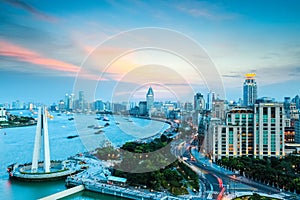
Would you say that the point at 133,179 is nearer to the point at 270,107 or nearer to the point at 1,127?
the point at 270,107

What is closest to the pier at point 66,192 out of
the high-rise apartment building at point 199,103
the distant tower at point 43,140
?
the distant tower at point 43,140

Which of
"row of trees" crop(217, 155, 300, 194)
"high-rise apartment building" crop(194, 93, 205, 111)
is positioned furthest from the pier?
"high-rise apartment building" crop(194, 93, 205, 111)

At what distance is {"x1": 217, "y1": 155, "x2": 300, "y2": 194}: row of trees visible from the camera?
4.47 metres

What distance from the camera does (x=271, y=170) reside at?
16.4ft

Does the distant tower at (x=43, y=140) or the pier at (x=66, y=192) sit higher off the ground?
the distant tower at (x=43, y=140)

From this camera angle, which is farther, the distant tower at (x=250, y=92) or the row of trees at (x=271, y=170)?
the distant tower at (x=250, y=92)

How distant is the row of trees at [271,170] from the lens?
447 cm

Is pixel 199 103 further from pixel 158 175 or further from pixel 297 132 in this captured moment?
pixel 158 175

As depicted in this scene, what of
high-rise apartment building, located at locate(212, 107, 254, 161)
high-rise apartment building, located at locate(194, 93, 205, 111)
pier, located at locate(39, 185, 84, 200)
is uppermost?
high-rise apartment building, located at locate(194, 93, 205, 111)

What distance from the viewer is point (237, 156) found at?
6.61m

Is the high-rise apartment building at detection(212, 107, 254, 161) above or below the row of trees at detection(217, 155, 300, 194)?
above

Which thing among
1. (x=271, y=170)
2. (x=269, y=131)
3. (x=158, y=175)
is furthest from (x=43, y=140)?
(x=269, y=131)

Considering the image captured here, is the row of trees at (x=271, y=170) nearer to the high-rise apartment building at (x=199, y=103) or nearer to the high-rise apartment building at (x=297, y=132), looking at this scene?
the high-rise apartment building at (x=297, y=132)

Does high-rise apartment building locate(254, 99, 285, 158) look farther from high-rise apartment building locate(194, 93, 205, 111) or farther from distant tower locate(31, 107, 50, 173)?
high-rise apartment building locate(194, 93, 205, 111)
